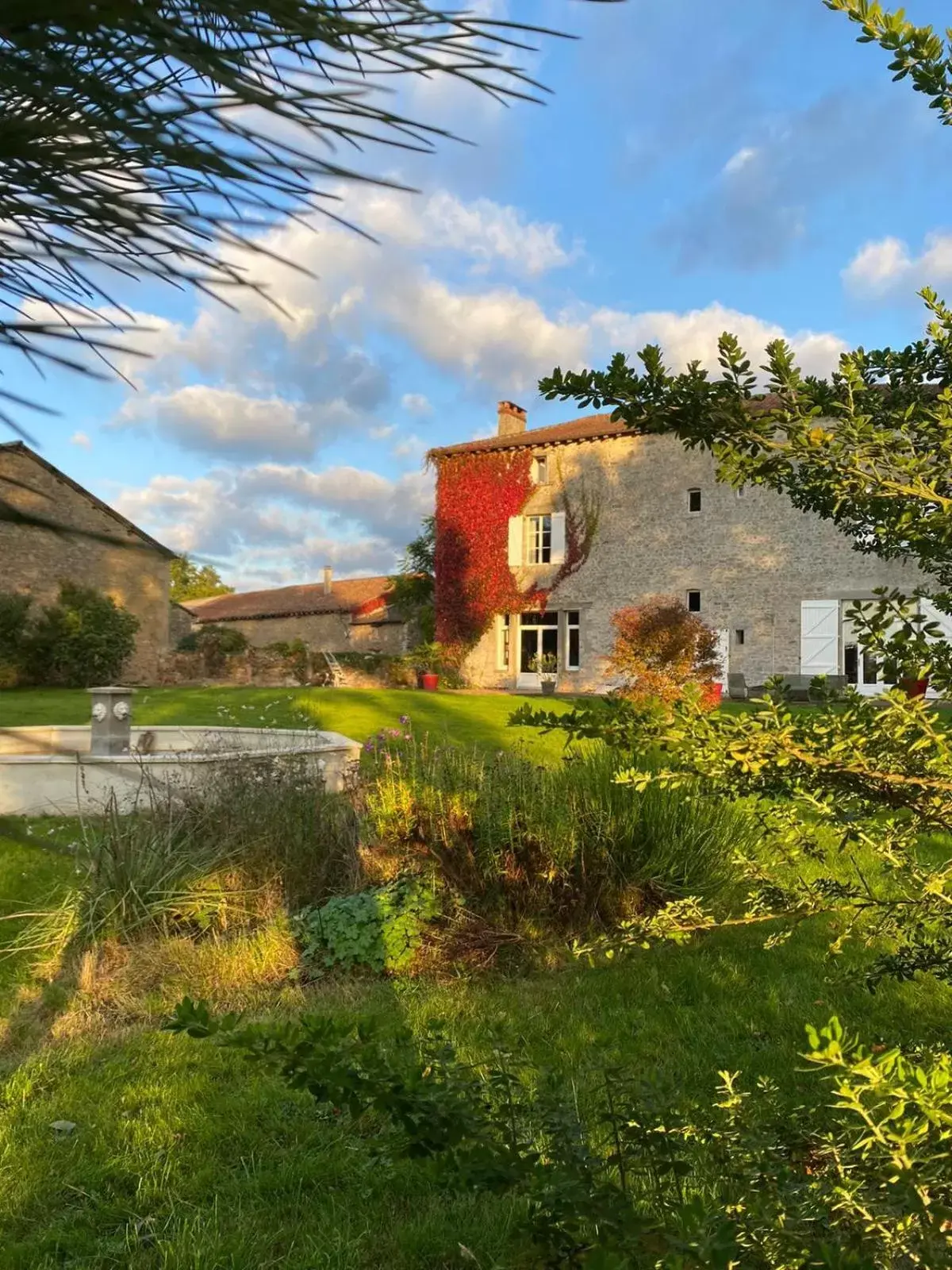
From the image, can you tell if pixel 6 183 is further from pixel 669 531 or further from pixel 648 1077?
pixel 669 531

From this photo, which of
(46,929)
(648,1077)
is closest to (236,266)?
(648,1077)

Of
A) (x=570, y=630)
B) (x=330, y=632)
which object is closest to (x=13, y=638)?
(x=570, y=630)

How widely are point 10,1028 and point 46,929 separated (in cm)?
100

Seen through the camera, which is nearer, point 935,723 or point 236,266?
point 236,266

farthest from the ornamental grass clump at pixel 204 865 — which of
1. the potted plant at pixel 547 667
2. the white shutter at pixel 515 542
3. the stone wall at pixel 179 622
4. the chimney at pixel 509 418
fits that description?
the stone wall at pixel 179 622

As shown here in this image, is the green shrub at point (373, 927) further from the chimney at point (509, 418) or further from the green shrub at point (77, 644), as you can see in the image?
the chimney at point (509, 418)

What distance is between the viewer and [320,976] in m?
4.67

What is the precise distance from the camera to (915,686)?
2.23 metres

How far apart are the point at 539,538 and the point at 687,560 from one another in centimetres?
468

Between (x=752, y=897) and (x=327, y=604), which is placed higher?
(x=327, y=604)

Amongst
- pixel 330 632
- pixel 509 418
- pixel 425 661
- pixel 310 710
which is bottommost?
pixel 310 710

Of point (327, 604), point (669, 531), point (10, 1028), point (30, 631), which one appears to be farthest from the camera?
point (327, 604)

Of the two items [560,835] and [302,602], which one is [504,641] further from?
[560,835]

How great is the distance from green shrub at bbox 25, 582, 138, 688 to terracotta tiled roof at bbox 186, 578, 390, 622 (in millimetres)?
11309
